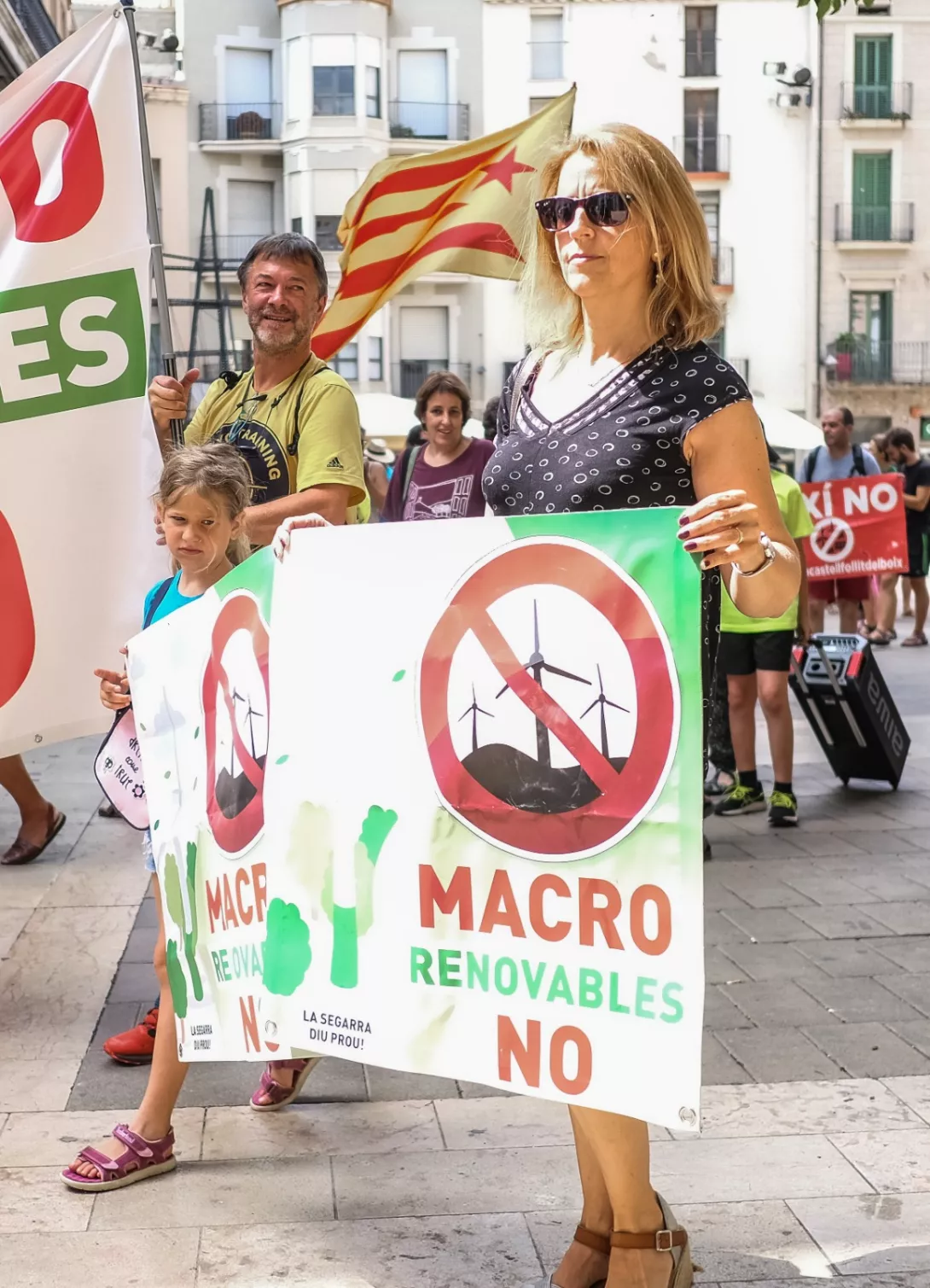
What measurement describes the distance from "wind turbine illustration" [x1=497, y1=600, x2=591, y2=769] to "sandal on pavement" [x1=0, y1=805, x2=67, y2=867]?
4.34 metres

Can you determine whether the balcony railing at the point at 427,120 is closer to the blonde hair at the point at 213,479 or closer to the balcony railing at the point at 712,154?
the balcony railing at the point at 712,154

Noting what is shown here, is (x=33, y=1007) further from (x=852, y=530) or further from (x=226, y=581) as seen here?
(x=852, y=530)

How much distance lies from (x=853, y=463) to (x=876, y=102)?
117 ft

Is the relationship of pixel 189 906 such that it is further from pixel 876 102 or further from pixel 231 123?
pixel 876 102

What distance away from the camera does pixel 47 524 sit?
4.32 metres

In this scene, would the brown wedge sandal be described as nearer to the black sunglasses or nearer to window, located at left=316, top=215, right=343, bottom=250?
the black sunglasses

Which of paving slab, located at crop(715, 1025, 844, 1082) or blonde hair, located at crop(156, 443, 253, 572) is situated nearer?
blonde hair, located at crop(156, 443, 253, 572)

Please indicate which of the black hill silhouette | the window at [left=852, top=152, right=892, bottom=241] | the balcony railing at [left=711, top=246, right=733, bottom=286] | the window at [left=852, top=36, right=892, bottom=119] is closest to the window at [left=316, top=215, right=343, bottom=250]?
the balcony railing at [left=711, top=246, right=733, bottom=286]

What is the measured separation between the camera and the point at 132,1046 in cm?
425

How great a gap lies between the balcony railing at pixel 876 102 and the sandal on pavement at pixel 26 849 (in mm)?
41902

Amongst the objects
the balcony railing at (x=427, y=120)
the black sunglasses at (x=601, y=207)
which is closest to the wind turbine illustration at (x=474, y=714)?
the black sunglasses at (x=601, y=207)

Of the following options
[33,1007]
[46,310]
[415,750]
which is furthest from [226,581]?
[33,1007]

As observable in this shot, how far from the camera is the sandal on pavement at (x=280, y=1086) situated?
13.0 feet

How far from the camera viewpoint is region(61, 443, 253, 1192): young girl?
11.5 ft
